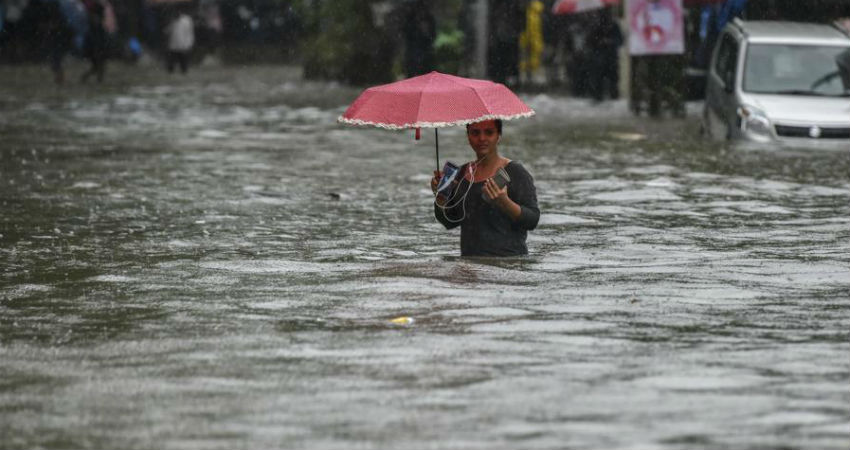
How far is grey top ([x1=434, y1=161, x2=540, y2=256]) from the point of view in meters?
10.4

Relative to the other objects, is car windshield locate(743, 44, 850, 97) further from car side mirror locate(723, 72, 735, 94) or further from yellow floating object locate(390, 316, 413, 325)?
yellow floating object locate(390, 316, 413, 325)

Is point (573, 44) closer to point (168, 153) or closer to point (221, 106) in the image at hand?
point (221, 106)

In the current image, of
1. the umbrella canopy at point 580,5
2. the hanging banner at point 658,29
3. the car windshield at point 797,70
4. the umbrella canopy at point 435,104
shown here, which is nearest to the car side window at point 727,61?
the car windshield at point 797,70

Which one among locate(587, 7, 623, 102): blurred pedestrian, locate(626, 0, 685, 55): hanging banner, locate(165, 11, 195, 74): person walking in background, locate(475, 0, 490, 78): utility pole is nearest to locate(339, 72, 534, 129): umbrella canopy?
locate(626, 0, 685, 55): hanging banner

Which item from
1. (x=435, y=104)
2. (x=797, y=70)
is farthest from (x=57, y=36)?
(x=435, y=104)

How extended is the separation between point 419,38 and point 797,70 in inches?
629

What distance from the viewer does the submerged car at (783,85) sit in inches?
794

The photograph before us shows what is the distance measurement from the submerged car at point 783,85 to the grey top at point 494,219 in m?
9.87

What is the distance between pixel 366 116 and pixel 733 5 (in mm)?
19467

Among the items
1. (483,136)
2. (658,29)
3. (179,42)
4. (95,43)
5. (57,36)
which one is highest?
(483,136)

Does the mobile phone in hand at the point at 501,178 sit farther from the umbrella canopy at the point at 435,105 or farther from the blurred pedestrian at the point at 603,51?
the blurred pedestrian at the point at 603,51

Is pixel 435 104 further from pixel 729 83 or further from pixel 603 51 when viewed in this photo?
pixel 603 51

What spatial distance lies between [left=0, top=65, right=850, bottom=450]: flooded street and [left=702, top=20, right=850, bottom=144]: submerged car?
1.15 ft

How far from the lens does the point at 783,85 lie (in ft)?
69.3
